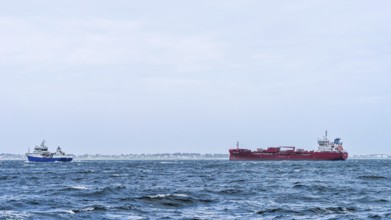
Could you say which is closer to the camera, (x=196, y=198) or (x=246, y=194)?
(x=196, y=198)

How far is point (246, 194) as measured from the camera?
5047 centimetres

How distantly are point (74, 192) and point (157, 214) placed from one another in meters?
17.9

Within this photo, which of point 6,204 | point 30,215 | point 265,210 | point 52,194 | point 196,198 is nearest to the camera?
point 30,215

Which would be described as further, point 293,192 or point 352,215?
point 293,192

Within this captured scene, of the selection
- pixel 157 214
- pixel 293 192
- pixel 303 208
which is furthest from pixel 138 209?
pixel 293 192

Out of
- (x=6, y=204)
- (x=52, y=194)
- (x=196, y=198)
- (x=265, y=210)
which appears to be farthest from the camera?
(x=52, y=194)

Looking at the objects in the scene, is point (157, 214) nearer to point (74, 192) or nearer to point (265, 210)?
point (265, 210)

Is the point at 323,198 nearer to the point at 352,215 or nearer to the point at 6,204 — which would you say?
the point at 352,215

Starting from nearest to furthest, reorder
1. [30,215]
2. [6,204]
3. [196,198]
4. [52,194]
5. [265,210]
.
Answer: [30,215]
[265,210]
[6,204]
[196,198]
[52,194]

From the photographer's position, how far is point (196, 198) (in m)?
45.9

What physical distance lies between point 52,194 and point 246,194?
17.3 metres

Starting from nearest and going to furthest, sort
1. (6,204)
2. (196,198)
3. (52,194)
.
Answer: (6,204)
(196,198)
(52,194)

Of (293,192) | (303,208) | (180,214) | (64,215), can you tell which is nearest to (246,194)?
(293,192)

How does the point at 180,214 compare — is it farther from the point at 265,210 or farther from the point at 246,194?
the point at 246,194
